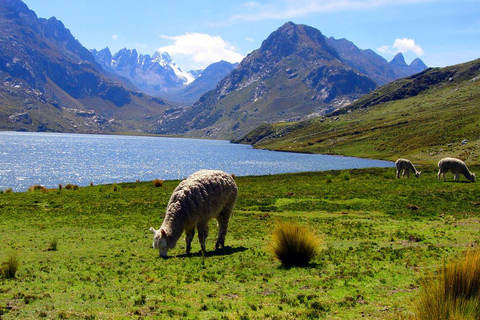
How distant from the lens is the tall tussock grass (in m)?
6.27

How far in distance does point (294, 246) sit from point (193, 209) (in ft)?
20.1

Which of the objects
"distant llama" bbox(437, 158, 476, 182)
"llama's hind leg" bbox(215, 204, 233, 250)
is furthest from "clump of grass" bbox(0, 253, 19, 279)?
"distant llama" bbox(437, 158, 476, 182)

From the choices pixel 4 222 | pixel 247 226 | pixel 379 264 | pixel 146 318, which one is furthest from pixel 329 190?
pixel 146 318

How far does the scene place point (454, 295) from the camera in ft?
22.3

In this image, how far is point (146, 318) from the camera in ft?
32.2

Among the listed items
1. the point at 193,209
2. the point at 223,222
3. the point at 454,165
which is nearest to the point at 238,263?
the point at 193,209

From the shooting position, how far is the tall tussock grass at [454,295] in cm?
627

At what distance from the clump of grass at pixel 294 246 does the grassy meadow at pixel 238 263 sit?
0.54 m

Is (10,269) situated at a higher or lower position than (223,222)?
lower

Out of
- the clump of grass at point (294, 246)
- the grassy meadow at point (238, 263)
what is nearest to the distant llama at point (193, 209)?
the grassy meadow at point (238, 263)

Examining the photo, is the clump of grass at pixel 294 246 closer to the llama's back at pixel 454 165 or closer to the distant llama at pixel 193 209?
the distant llama at pixel 193 209

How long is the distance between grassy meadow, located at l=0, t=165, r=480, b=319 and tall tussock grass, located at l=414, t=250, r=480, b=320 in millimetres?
747

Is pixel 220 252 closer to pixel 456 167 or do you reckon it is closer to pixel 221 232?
pixel 221 232

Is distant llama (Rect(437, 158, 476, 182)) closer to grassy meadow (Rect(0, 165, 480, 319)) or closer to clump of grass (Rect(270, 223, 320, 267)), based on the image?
grassy meadow (Rect(0, 165, 480, 319))
